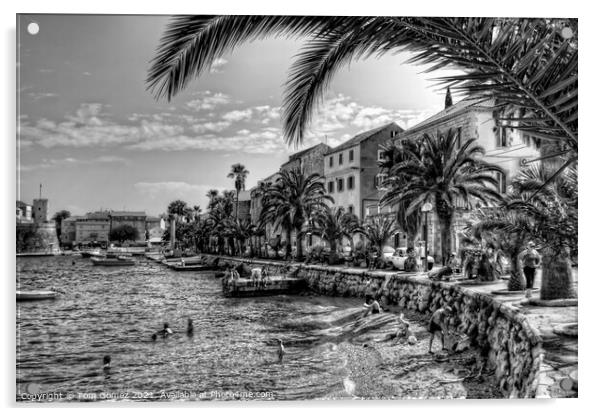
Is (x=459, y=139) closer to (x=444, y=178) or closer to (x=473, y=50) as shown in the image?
(x=444, y=178)

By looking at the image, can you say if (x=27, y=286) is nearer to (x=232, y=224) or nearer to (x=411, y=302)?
(x=232, y=224)

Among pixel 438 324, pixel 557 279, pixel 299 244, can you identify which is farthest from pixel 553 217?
pixel 299 244

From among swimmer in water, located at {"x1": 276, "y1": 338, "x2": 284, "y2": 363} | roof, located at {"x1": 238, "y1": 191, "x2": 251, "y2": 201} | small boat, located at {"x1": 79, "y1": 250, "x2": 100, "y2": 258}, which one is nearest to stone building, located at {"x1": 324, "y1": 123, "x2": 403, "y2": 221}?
roof, located at {"x1": 238, "y1": 191, "x2": 251, "y2": 201}

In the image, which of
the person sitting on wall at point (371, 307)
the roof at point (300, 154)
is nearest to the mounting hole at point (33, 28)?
the roof at point (300, 154)

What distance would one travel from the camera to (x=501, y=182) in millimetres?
5664

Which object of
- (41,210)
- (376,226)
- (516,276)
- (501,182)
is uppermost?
(501,182)

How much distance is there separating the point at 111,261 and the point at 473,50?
190 inches

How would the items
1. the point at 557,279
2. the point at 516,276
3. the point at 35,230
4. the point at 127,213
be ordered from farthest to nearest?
the point at 516,276 → the point at 557,279 → the point at 127,213 → the point at 35,230

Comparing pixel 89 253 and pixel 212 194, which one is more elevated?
pixel 212 194

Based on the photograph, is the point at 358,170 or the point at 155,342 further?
the point at 358,170

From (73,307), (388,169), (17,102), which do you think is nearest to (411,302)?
(388,169)

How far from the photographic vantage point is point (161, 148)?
5.08 m

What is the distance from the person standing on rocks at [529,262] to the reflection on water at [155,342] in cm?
270

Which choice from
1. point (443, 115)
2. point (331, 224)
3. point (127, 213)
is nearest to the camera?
point (127, 213)
